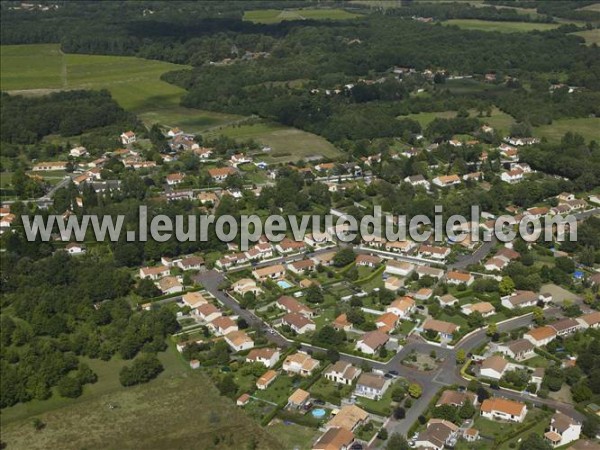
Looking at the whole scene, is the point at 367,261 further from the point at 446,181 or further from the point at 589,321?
the point at 446,181

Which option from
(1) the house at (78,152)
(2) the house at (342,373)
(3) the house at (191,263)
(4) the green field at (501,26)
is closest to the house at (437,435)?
(2) the house at (342,373)

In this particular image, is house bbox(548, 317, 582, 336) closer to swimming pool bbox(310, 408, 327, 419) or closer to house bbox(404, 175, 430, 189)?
swimming pool bbox(310, 408, 327, 419)

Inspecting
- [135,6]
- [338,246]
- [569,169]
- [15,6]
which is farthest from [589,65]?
[15,6]

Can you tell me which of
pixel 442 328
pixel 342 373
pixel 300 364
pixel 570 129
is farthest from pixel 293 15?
pixel 342 373

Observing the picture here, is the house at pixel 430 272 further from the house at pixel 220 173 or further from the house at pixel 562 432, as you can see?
the house at pixel 220 173

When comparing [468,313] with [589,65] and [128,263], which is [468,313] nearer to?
[128,263]
